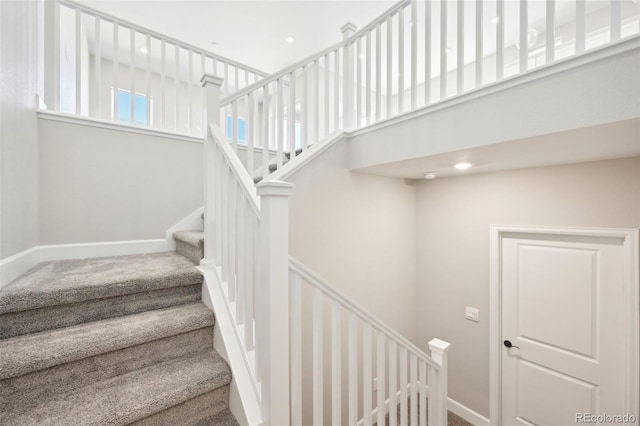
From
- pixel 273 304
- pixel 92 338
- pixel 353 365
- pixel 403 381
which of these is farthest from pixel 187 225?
pixel 403 381

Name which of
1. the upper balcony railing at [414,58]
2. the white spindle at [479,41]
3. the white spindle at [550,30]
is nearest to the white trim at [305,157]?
the upper balcony railing at [414,58]

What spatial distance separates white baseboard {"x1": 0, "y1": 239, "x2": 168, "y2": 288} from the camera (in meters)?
1.50

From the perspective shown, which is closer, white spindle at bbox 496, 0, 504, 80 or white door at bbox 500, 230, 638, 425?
white spindle at bbox 496, 0, 504, 80

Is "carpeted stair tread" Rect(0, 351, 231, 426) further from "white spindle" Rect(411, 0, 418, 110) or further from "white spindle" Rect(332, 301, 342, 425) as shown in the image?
"white spindle" Rect(411, 0, 418, 110)

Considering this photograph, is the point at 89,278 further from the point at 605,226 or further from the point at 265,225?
the point at 605,226

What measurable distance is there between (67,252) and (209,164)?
1442 millimetres

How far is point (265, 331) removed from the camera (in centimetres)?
A: 114

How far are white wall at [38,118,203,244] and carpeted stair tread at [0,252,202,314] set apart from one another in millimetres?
351

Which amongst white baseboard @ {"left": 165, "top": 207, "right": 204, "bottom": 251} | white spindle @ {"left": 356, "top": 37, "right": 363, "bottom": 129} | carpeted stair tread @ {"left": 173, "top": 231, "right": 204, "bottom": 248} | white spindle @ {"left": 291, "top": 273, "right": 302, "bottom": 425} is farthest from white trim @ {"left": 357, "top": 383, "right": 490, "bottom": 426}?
white spindle @ {"left": 356, "top": 37, "right": 363, "bottom": 129}

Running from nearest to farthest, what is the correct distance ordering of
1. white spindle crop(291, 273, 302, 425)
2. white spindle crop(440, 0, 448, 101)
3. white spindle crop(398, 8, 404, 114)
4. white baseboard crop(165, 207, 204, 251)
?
1. white spindle crop(291, 273, 302, 425)
2. white spindle crop(440, 0, 448, 101)
3. white spindle crop(398, 8, 404, 114)
4. white baseboard crop(165, 207, 204, 251)

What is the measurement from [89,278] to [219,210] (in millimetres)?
801

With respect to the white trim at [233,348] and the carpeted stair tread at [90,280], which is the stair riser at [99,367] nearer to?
the white trim at [233,348]

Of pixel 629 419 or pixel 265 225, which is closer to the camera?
pixel 265 225

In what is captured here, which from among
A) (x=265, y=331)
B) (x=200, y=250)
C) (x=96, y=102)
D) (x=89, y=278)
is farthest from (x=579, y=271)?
(x=96, y=102)
